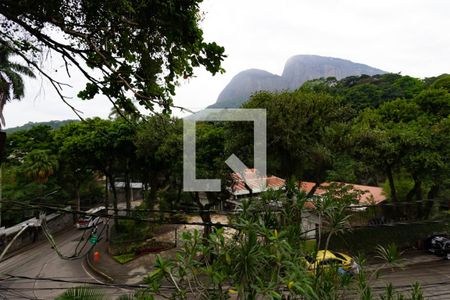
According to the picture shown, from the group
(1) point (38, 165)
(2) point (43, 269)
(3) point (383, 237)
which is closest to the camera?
(2) point (43, 269)

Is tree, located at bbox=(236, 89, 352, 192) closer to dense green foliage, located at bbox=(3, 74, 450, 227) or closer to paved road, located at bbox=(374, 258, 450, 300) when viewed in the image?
dense green foliage, located at bbox=(3, 74, 450, 227)

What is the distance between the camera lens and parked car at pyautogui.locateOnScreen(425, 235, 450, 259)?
591 inches

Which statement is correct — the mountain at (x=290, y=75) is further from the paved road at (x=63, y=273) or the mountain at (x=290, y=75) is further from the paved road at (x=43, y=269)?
Result: the paved road at (x=63, y=273)

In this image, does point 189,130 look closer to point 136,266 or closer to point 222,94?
point 136,266

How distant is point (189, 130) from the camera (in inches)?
580

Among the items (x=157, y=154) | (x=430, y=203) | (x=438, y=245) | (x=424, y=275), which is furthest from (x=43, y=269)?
(x=430, y=203)

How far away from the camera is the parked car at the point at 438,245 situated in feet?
49.3

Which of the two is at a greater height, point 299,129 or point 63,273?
point 299,129

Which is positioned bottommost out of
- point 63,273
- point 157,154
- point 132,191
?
point 63,273

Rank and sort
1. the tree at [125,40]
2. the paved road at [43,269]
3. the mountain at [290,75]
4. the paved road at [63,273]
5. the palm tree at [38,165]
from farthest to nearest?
1. the mountain at [290,75]
2. the palm tree at [38,165]
3. the paved road at [43,269]
4. the paved road at [63,273]
5. the tree at [125,40]

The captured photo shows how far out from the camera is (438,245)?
1533 cm

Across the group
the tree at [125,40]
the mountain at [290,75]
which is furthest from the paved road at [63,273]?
the mountain at [290,75]

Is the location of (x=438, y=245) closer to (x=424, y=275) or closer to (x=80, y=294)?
(x=424, y=275)

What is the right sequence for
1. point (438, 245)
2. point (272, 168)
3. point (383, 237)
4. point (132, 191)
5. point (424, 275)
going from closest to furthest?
point (424, 275) < point (272, 168) < point (438, 245) < point (383, 237) < point (132, 191)
